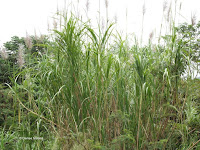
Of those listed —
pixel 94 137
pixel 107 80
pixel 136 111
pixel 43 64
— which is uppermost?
pixel 43 64

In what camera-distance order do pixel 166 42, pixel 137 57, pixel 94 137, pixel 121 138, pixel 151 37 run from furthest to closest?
pixel 151 37 → pixel 166 42 → pixel 94 137 → pixel 137 57 → pixel 121 138

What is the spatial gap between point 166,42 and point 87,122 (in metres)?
1.36

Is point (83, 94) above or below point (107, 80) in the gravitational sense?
below

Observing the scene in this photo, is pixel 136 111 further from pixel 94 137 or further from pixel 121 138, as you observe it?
pixel 94 137

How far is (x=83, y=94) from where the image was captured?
81.1 inches

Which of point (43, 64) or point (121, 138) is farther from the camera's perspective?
→ point (43, 64)

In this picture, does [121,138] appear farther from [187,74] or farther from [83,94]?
[187,74]

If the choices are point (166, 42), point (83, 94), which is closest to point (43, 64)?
point (83, 94)

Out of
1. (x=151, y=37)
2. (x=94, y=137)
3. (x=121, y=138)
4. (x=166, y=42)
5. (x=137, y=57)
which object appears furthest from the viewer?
(x=151, y=37)

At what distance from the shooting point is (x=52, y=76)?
2141 mm

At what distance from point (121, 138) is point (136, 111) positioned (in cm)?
33

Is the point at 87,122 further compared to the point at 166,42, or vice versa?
the point at 166,42

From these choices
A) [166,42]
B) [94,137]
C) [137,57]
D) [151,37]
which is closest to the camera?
[137,57]

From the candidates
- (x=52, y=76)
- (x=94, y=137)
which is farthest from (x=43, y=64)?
(x=94, y=137)
